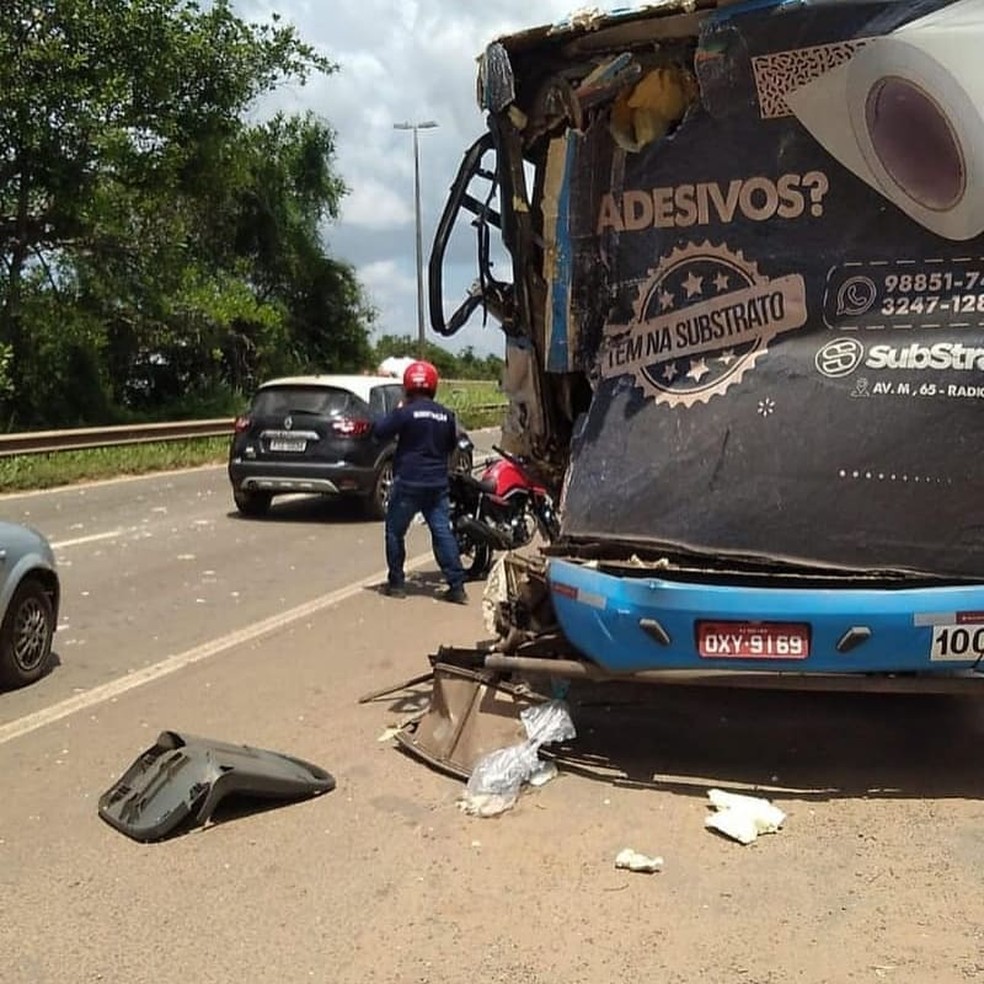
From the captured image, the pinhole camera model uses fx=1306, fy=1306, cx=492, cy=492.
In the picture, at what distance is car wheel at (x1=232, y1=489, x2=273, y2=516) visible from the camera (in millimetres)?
15195

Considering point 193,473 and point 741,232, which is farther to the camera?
point 193,473

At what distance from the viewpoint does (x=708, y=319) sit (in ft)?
17.3

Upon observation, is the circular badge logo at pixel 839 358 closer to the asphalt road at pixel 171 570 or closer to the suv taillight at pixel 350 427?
the asphalt road at pixel 171 570

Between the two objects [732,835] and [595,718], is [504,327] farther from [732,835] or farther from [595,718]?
[732,835]

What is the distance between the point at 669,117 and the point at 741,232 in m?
0.62

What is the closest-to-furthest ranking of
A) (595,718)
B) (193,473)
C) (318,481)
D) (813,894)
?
(813,894) → (595,718) → (318,481) → (193,473)

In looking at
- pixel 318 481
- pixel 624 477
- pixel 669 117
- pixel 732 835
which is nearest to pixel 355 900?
pixel 732 835

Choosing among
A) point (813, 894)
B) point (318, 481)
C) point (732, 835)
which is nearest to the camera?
point (813, 894)

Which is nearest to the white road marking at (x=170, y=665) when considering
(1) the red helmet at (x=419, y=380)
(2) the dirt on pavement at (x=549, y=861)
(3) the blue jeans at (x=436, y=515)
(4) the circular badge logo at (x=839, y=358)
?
(2) the dirt on pavement at (x=549, y=861)

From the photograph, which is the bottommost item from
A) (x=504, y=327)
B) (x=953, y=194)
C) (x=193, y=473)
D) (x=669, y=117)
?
(x=193, y=473)

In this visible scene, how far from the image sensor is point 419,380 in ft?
32.3

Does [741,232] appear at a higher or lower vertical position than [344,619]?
higher

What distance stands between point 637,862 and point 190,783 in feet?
5.70

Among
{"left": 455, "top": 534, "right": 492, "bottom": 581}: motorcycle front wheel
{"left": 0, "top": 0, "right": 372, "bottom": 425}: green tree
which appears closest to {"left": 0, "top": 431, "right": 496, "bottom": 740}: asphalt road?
{"left": 455, "top": 534, "right": 492, "bottom": 581}: motorcycle front wheel
